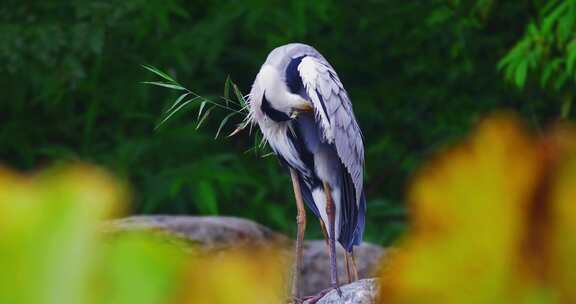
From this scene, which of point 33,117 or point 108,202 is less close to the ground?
point 108,202

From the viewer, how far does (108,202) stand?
0.26 meters

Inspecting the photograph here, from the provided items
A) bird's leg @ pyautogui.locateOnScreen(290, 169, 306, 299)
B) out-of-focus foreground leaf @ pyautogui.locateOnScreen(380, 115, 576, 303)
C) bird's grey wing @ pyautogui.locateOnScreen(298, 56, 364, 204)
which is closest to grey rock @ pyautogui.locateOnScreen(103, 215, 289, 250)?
bird's leg @ pyautogui.locateOnScreen(290, 169, 306, 299)

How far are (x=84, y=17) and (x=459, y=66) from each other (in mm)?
2633

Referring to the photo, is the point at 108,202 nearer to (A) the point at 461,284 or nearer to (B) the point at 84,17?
(A) the point at 461,284

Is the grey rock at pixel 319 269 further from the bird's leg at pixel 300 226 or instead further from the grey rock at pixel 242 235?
Result: the bird's leg at pixel 300 226

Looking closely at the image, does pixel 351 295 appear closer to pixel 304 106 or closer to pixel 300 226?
pixel 304 106

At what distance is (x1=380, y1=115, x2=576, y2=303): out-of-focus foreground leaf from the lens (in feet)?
0.89

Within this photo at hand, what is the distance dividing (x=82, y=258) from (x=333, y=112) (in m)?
2.57

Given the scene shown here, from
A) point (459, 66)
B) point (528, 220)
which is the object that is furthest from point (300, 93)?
point (459, 66)

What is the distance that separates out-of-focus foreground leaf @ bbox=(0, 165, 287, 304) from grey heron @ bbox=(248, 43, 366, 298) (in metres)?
2.30

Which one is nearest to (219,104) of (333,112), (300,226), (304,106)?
(304,106)

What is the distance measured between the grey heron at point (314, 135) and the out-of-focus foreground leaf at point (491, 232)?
7.47 ft

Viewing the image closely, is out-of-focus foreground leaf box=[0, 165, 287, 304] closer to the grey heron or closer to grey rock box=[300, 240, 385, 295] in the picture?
the grey heron

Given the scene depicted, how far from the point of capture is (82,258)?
256 mm
